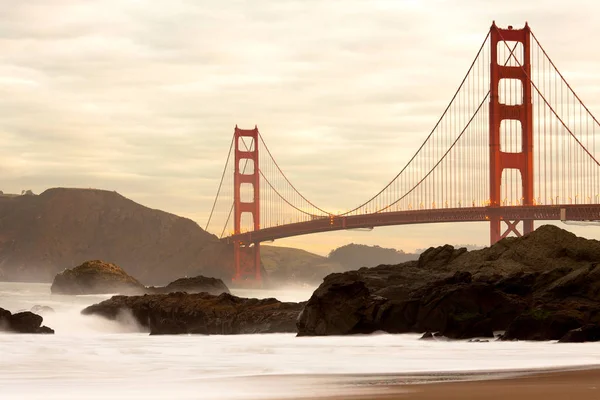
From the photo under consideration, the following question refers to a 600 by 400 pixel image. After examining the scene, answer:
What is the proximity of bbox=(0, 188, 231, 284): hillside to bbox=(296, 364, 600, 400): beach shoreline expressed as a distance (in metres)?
134

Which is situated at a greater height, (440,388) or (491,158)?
(491,158)

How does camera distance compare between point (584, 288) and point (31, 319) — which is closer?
point (584, 288)

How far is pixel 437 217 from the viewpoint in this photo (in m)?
69.7

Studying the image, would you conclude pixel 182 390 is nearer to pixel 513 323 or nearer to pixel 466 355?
pixel 466 355

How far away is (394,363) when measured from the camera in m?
16.9

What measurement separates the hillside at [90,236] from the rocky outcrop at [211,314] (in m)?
118

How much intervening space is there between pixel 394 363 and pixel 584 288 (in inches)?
264

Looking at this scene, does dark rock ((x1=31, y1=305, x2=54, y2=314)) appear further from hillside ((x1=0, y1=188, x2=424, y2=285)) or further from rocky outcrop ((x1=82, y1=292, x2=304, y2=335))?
hillside ((x1=0, y1=188, x2=424, y2=285))

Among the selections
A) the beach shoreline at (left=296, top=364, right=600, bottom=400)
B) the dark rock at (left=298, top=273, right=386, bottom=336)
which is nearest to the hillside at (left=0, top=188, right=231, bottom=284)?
the dark rock at (left=298, top=273, right=386, bottom=336)

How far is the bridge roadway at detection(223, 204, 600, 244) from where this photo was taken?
203 ft

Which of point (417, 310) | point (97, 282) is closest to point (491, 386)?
point (417, 310)

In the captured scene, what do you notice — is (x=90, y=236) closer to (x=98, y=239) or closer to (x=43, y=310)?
A: (x=98, y=239)

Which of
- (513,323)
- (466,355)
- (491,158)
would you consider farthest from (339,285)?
(491,158)

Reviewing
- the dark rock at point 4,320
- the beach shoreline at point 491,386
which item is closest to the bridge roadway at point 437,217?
the dark rock at point 4,320
